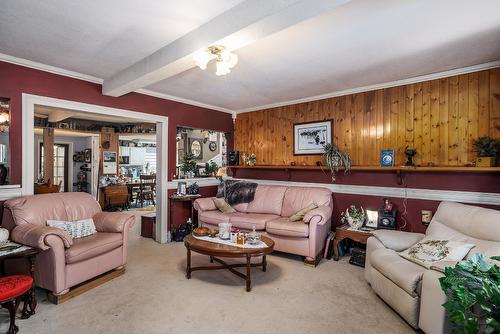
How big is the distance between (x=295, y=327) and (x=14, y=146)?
348 cm

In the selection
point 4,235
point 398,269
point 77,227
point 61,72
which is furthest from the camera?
point 61,72

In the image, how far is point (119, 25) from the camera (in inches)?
87.2

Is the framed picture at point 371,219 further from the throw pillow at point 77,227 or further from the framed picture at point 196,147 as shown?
the framed picture at point 196,147

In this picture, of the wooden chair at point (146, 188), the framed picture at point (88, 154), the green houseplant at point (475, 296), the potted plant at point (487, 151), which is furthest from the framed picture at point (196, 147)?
the green houseplant at point (475, 296)

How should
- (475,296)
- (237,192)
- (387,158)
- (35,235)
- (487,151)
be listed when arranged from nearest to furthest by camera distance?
(475,296) < (35,235) < (487,151) < (387,158) < (237,192)

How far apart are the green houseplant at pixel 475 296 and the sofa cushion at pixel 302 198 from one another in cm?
259

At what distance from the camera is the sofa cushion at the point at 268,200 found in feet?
14.6

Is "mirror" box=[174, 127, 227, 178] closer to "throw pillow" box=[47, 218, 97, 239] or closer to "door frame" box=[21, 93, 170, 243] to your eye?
"door frame" box=[21, 93, 170, 243]

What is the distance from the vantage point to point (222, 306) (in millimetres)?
2463

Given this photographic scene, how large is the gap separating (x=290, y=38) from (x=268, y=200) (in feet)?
9.03

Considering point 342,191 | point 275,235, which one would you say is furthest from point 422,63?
point 275,235

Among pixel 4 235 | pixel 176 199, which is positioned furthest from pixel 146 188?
pixel 4 235

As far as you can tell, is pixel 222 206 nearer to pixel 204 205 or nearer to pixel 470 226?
pixel 204 205

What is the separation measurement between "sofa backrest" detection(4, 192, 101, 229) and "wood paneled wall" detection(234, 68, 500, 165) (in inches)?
127
